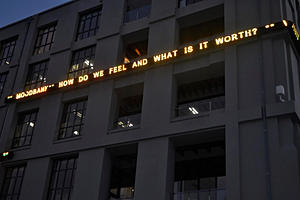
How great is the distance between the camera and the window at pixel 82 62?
29.9 m

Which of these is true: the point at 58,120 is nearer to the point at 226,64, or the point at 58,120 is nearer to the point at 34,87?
the point at 34,87

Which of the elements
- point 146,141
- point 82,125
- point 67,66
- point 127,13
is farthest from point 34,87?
point 146,141

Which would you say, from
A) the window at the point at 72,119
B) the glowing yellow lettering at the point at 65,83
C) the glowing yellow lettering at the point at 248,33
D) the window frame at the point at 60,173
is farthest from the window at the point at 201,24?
the window frame at the point at 60,173

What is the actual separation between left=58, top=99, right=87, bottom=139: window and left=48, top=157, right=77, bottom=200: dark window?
6.51 feet

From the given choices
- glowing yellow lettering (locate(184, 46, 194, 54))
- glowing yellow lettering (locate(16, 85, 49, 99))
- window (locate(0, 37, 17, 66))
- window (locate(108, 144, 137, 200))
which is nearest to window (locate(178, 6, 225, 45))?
glowing yellow lettering (locate(184, 46, 194, 54))

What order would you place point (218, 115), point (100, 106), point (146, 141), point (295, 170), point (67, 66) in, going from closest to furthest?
1. point (295, 170)
2. point (218, 115)
3. point (146, 141)
4. point (100, 106)
5. point (67, 66)

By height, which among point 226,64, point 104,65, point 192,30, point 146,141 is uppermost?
point 192,30

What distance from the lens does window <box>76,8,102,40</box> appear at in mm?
31844

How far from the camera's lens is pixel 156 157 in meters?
22.8

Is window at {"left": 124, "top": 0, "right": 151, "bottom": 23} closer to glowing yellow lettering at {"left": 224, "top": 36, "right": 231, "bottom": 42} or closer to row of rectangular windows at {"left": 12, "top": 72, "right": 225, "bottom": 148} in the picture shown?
row of rectangular windows at {"left": 12, "top": 72, "right": 225, "bottom": 148}

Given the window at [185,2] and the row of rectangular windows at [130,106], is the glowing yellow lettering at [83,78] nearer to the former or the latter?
the row of rectangular windows at [130,106]

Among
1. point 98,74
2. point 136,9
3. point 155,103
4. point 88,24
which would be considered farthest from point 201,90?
point 88,24

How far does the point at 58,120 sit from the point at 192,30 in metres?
11.8

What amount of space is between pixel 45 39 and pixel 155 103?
1465 centimetres
